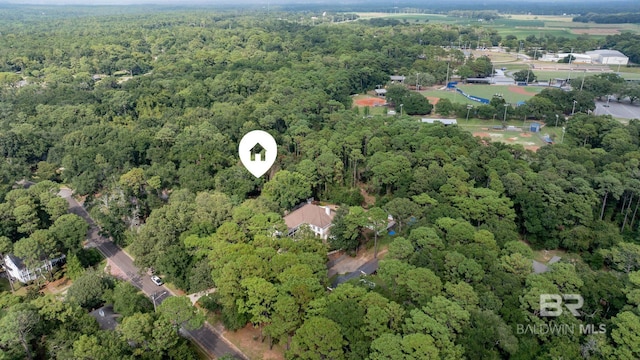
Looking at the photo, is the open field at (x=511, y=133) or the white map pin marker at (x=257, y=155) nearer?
the white map pin marker at (x=257, y=155)

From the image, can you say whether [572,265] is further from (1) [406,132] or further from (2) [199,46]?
(2) [199,46]

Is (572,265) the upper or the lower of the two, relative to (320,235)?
upper

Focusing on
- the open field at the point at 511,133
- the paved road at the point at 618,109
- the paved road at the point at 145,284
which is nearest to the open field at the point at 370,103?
the open field at the point at 511,133

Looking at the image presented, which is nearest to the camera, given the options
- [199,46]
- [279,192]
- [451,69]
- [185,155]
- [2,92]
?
[279,192]

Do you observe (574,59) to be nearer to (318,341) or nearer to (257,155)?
(257,155)

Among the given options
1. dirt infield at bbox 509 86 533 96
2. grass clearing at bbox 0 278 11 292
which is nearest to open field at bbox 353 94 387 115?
dirt infield at bbox 509 86 533 96

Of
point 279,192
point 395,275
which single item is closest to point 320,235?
point 279,192

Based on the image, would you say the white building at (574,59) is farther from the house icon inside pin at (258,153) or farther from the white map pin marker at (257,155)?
the white map pin marker at (257,155)
